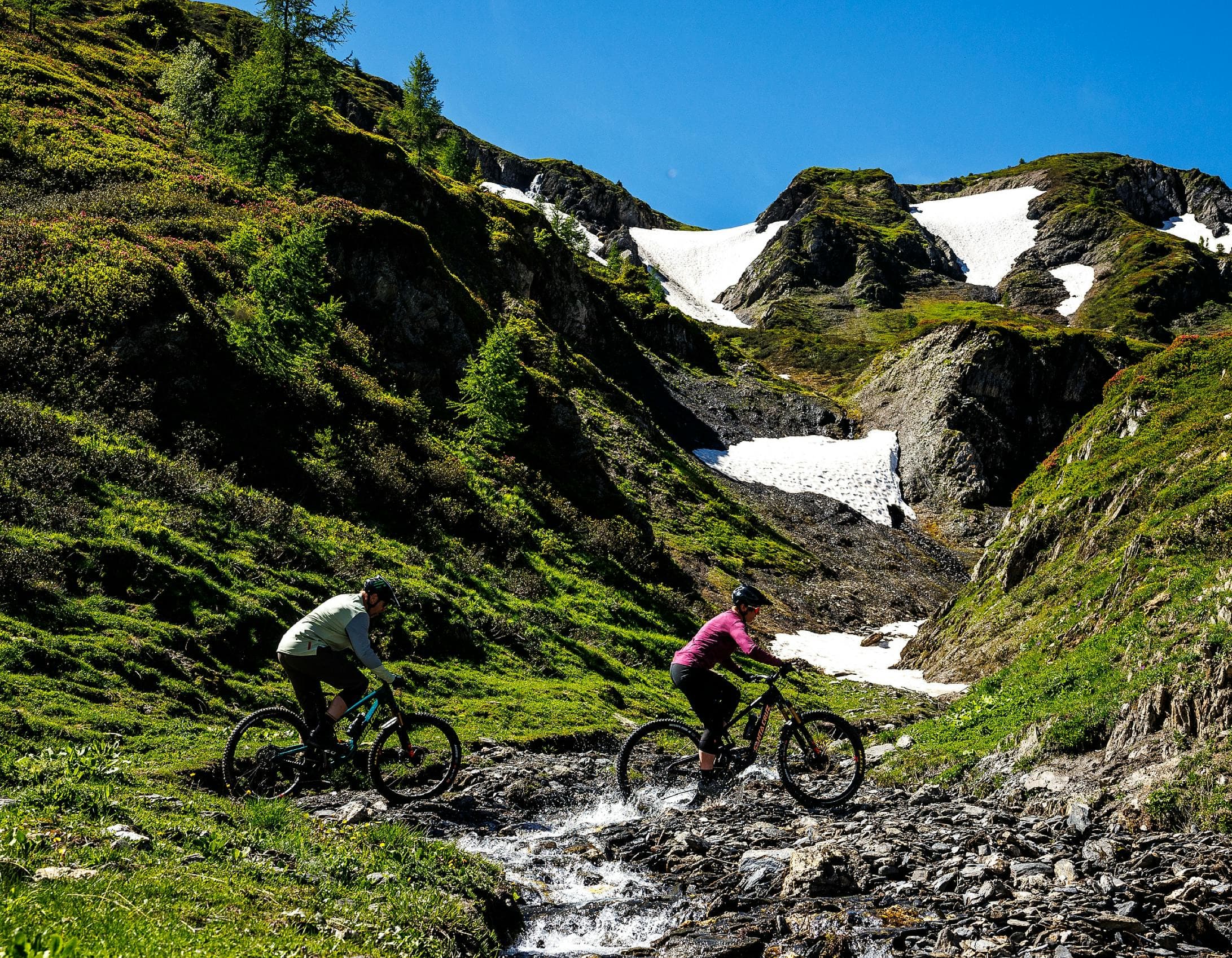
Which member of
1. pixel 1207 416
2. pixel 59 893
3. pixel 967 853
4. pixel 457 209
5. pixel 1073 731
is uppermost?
A: pixel 457 209

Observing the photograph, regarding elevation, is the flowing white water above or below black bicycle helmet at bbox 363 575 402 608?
below

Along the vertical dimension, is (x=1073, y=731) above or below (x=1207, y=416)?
below

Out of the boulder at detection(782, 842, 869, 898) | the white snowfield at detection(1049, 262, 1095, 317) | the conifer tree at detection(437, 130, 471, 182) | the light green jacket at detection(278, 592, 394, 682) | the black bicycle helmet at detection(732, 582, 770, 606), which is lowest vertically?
the boulder at detection(782, 842, 869, 898)

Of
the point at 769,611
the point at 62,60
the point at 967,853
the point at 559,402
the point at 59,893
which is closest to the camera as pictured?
the point at 59,893

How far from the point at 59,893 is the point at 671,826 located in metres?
8.10

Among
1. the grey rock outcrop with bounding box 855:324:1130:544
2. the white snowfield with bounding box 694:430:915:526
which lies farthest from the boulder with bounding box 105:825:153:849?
the grey rock outcrop with bounding box 855:324:1130:544

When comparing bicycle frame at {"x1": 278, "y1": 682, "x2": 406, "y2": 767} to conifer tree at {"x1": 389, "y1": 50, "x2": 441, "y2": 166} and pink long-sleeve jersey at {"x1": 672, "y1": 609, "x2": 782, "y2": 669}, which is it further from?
conifer tree at {"x1": 389, "y1": 50, "x2": 441, "y2": 166}

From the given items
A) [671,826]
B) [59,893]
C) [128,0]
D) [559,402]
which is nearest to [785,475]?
[559,402]

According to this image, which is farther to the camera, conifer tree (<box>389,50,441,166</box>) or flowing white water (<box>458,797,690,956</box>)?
conifer tree (<box>389,50,441,166</box>)

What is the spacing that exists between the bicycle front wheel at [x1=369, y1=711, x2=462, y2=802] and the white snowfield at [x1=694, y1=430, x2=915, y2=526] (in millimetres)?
57937

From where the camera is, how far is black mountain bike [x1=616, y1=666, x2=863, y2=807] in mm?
12008

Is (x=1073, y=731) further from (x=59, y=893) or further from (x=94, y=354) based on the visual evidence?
(x=94, y=354)

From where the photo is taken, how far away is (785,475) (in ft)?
237

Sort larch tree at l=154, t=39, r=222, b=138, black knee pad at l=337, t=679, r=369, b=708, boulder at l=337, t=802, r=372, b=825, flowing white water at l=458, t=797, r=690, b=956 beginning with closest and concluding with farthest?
flowing white water at l=458, t=797, r=690, b=956
boulder at l=337, t=802, r=372, b=825
black knee pad at l=337, t=679, r=369, b=708
larch tree at l=154, t=39, r=222, b=138
